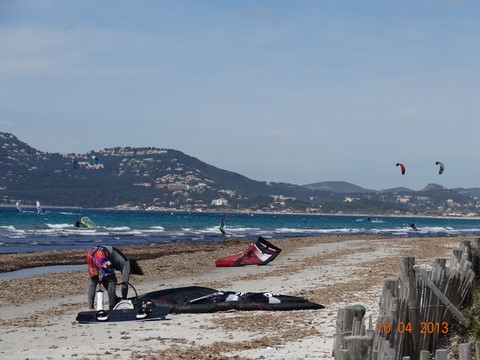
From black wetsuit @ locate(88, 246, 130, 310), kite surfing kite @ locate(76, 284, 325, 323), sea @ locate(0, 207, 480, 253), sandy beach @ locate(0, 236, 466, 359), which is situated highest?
black wetsuit @ locate(88, 246, 130, 310)

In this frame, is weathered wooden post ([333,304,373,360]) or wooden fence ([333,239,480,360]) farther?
wooden fence ([333,239,480,360])

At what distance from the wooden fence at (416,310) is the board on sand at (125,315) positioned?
180 inches

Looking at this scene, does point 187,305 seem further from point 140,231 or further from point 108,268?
point 140,231

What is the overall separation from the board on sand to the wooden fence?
4579mm

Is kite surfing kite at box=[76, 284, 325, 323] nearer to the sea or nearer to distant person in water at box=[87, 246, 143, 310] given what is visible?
distant person in water at box=[87, 246, 143, 310]

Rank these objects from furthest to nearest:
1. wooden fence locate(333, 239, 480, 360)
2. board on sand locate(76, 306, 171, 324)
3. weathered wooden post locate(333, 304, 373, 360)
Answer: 1. board on sand locate(76, 306, 171, 324)
2. wooden fence locate(333, 239, 480, 360)
3. weathered wooden post locate(333, 304, 373, 360)

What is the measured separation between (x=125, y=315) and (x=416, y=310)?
536 cm

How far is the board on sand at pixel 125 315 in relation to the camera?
12516 millimetres

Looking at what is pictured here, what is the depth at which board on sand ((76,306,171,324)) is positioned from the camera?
493 inches

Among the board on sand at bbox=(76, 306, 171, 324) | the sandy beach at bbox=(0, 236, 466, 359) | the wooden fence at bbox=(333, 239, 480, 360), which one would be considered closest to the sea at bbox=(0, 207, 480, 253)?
the sandy beach at bbox=(0, 236, 466, 359)

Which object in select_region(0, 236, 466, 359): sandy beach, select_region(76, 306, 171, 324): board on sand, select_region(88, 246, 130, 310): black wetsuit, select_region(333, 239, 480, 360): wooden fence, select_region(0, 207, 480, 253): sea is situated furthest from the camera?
select_region(0, 207, 480, 253): sea

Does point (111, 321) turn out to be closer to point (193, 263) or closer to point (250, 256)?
point (250, 256)

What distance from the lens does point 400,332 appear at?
8250 millimetres

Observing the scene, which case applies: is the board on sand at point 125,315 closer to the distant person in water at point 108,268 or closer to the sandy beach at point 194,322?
the sandy beach at point 194,322
